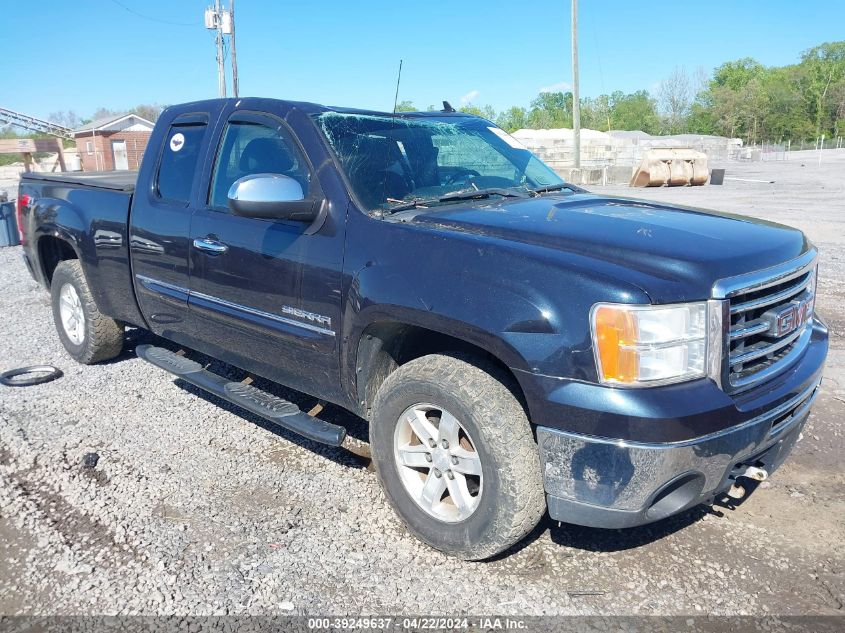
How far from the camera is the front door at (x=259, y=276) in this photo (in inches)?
140

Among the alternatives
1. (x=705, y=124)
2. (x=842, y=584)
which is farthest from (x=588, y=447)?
(x=705, y=124)

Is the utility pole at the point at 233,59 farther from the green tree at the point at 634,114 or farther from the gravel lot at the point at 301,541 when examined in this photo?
the green tree at the point at 634,114

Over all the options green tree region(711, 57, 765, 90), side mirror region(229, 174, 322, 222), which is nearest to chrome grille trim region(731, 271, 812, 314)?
side mirror region(229, 174, 322, 222)

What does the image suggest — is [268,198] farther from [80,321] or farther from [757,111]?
[757,111]

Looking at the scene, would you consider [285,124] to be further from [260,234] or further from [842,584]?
[842,584]

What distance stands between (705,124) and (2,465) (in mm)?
109513

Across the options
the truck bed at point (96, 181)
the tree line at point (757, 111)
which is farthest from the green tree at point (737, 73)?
the truck bed at point (96, 181)

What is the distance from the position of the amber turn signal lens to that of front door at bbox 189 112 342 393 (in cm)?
132

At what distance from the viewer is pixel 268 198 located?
3367mm

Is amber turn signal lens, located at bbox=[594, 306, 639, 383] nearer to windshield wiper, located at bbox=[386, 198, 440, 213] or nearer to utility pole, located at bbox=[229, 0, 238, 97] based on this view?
windshield wiper, located at bbox=[386, 198, 440, 213]

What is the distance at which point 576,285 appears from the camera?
2.61 meters

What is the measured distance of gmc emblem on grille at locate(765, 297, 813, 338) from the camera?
2.90 metres

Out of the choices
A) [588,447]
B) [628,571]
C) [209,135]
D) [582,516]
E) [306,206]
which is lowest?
[628,571]

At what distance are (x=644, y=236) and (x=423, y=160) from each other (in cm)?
143
